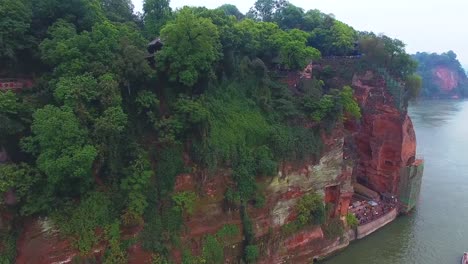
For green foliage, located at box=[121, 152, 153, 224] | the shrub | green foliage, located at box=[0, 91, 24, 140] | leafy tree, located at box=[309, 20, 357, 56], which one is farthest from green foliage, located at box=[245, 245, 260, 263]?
leafy tree, located at box=[309, 20, 357, 56]

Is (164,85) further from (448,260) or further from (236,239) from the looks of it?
(448,260)

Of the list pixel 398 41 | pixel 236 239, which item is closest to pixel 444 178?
pixel 398 41

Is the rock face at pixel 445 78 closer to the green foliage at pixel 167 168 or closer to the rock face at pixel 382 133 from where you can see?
the rock face at pixel 382 133

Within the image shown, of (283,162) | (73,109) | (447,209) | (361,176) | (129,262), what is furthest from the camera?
(361,176)

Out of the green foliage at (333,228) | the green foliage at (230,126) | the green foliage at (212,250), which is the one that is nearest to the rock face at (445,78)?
the green foliage at (333,228)

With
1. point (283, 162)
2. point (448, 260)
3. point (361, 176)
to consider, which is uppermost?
point (283, 162)

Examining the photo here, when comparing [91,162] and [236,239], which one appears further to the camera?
[236,239]
